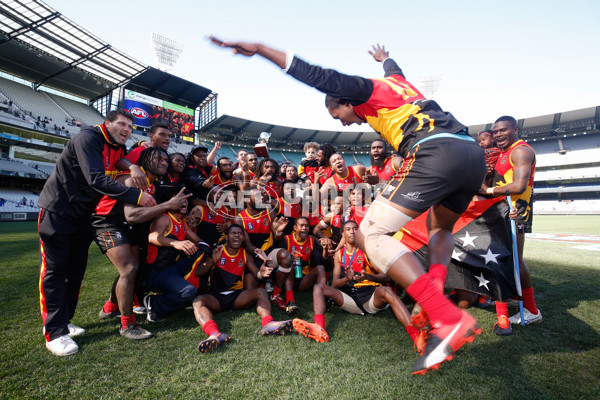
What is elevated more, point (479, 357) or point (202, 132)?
point (202, 132)

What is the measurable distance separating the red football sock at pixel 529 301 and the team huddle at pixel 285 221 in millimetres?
12

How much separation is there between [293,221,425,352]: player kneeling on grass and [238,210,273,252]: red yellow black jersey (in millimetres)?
1425

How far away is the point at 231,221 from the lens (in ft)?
17.5

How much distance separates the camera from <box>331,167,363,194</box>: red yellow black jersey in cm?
588

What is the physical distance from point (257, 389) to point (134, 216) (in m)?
2.19

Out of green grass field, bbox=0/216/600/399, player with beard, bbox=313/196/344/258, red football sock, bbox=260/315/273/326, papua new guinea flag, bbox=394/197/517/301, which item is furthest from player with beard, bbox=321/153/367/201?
red football sock, bbox=260/315/273/326

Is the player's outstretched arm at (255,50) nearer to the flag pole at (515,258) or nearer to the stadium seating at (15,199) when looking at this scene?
the flag pole at (515,258)

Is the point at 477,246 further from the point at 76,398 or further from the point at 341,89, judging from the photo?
the point at 76,398

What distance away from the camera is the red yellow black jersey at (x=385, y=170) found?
5562mm

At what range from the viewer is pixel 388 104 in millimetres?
2311

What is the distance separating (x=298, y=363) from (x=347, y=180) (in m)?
4.05

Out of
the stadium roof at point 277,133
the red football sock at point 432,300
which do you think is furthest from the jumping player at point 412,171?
the stadium roof at point 277,133

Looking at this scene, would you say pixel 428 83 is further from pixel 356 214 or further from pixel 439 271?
pixel 439 271

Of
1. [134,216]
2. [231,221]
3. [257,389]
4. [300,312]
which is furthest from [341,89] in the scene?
[231,221]
